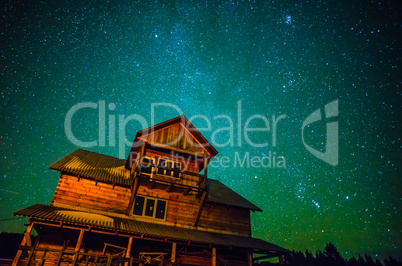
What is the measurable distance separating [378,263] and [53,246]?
107 metres

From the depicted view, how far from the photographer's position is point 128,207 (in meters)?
15.1

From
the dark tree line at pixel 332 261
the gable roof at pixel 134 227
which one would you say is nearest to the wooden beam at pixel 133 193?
the gable roof at pixel 134 227

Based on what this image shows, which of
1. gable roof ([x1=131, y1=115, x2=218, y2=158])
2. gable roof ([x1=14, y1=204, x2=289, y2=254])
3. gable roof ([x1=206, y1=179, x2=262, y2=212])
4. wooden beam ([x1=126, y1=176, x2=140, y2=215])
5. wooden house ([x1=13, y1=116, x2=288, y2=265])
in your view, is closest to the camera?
gable roof ([x1=14, y1=204, x2=289, y2=254])

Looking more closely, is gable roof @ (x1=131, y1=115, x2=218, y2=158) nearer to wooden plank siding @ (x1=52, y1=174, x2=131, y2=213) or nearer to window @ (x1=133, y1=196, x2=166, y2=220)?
window @ (x1=133, y1=196, x2=166, y2=220)

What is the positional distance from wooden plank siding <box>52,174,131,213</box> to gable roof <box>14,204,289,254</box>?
0.94 metres

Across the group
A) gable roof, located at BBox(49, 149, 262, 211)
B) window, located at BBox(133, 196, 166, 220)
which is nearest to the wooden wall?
gable roof, located at BBox(49, 149, 262, 211)

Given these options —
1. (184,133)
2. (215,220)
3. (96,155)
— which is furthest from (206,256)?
(96,155)

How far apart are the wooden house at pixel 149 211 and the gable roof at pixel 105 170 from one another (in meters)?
0.07

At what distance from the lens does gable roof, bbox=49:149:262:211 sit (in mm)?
15236

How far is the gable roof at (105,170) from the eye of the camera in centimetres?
1524

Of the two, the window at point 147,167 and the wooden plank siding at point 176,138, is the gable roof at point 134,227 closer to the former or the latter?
the window at point 147,167

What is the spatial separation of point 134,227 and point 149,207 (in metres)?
2.92

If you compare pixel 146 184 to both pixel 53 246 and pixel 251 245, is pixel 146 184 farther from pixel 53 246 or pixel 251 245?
pixel 251 245

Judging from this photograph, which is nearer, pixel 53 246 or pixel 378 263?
pixel 53 246
